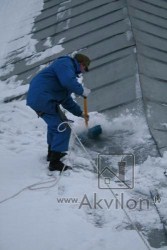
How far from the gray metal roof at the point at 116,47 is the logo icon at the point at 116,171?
412 millimetres

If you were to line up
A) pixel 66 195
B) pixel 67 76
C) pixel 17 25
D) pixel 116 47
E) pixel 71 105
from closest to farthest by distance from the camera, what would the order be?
pixel 66 195 → pixel 67 76 → pixel 71 105 → pixel 116 47 → pixel 17 25

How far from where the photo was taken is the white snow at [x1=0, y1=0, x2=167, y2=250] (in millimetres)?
3256

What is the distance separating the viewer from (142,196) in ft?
12.5

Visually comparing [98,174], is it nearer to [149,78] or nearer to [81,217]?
[81,217]

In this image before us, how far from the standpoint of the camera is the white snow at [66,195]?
3.26m

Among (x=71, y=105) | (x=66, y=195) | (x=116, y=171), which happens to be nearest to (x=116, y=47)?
(x=71, y=105)

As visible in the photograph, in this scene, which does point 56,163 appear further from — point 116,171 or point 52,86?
point 52,86

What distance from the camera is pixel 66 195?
12.7 feet

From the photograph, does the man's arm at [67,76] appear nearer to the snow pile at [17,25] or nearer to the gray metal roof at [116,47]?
the gray metal roof at [116,47]

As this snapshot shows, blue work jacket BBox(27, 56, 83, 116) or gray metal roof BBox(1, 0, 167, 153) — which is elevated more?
blue work jacket BBox(27, 56, 83, 116)

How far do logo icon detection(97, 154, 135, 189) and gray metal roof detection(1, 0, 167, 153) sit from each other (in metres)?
0.41

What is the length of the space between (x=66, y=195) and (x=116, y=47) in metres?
3.76

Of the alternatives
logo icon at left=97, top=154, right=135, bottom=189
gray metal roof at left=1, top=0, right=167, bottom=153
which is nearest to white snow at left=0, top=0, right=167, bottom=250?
logo icon at left=97, top=154, right=135, bottom=189

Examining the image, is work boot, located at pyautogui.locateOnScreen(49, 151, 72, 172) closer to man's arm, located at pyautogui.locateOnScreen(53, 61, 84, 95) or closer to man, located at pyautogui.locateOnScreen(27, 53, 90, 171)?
man, located at pyautogui.locateOnScreen(27, 53, 90, 171)
